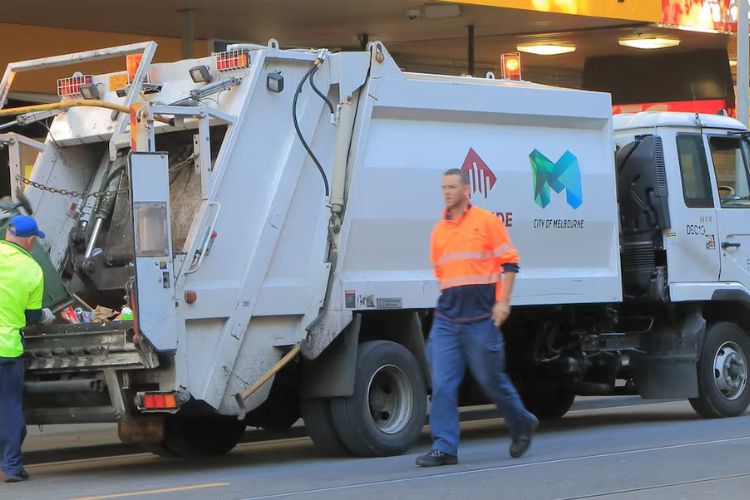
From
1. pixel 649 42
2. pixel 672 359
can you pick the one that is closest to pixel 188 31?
pixel 649 42

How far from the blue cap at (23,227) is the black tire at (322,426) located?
2220 millimetres

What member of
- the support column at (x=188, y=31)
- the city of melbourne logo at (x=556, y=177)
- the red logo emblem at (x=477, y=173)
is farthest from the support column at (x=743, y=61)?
the red logo emblem at (x=477, y=173)

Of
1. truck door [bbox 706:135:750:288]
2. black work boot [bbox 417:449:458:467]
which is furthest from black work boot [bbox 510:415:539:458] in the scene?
truck door [bbox 706:135:750:288]

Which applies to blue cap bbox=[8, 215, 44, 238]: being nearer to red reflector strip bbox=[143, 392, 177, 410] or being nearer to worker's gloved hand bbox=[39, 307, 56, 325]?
worker's gloved hand bbox=[39, 307, 56, 325]

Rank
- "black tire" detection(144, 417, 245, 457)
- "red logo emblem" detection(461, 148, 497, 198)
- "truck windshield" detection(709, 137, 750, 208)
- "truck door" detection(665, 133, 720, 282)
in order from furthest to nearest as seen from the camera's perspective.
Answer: "truck windshield" detection(709, 137, 750, 208) < "truck door" detection(665, 133, 720, 282) < "black tire" detection(144, 417, 245, 457) < "red logo emblem" detection(461, 148, 497, 198)

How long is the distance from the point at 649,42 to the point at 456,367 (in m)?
11.5

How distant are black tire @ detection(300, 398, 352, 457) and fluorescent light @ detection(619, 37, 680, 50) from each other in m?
10.8

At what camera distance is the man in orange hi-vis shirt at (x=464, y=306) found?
29.4 ft

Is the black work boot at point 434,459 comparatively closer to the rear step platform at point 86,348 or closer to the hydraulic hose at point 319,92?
the rear step platform at point 86,348

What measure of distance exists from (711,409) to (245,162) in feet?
16.5

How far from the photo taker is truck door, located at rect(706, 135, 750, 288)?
12430mm

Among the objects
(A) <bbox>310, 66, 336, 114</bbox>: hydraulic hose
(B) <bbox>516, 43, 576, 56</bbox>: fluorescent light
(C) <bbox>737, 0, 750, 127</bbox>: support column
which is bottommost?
(A) <bbox>310, 66, 336, 114</bbox>: hydraulic hose

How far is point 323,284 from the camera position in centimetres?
972

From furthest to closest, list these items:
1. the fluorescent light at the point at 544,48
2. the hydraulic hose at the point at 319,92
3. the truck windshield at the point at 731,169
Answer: the fluorescent light at the point at 544,48
the truck windshield at the point at 731,169
the hydraulic hose at the point at 319,92
